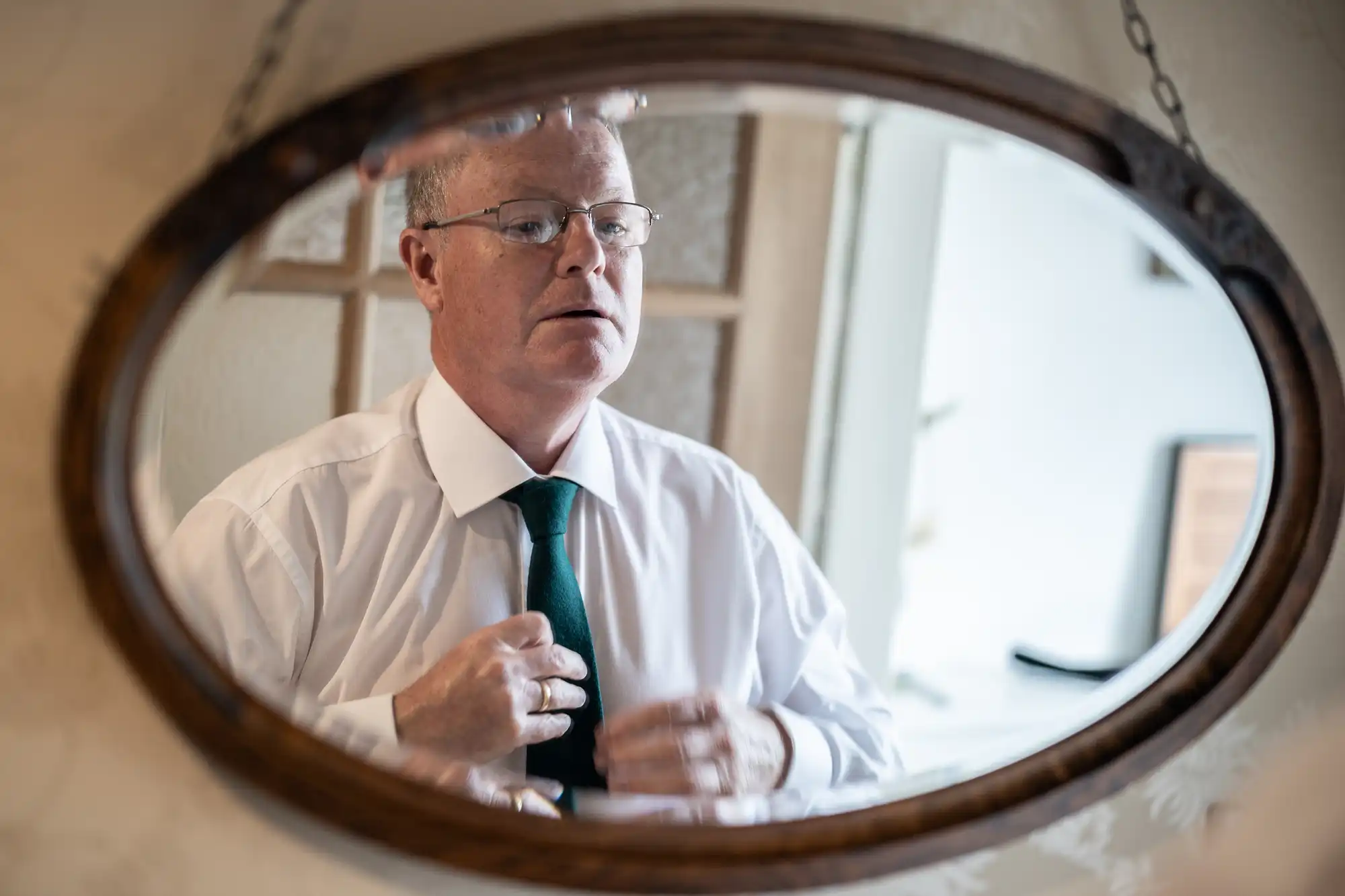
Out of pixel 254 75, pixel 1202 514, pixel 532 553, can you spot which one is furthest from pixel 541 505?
pixel 1202 514

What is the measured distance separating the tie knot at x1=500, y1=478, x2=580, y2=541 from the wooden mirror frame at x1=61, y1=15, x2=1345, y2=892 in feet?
0.52

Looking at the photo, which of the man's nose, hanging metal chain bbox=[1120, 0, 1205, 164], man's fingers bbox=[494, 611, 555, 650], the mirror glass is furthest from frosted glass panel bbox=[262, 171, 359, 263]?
hanging metal chain bbox=[1120, 0, 1205, 164]

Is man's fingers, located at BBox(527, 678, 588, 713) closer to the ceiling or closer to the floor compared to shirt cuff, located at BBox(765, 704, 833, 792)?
closer to the ceiling

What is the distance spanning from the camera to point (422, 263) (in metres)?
0.59

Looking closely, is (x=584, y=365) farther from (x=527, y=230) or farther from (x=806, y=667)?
(x=806, y=667)

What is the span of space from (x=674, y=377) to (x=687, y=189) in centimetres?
11

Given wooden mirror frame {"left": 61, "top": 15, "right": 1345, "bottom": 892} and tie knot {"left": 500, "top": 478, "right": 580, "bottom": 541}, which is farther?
tie knot {"left": 500, "top": 478, "right": 580, "bottom": 541}

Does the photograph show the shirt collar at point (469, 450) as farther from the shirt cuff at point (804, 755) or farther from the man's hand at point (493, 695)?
the shirt cuff at point (804, 755)

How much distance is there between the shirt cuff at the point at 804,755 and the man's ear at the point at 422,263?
318mm

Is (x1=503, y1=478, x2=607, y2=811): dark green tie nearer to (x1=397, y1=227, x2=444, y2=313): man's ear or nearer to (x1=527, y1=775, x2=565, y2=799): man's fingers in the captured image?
(x1=527, y1=775, x2=565, y2=799): man's fingers

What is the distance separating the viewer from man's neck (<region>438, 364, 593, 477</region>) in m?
0.62

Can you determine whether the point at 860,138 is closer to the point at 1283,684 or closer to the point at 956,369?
the point at 956,369

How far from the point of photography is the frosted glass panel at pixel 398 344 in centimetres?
59

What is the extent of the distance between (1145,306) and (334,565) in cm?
56
